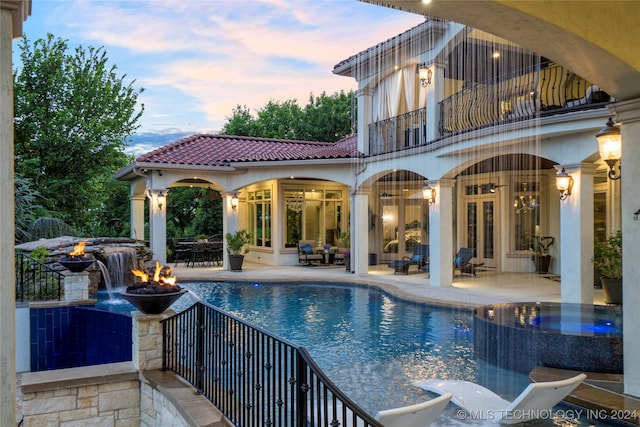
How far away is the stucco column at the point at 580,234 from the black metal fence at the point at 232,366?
22.4 ft

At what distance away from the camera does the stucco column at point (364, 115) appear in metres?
16.1

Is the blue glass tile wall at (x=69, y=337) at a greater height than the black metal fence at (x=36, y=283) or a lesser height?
lesser

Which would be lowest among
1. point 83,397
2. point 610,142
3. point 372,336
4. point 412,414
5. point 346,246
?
point 372,336

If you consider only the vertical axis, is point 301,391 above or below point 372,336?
above

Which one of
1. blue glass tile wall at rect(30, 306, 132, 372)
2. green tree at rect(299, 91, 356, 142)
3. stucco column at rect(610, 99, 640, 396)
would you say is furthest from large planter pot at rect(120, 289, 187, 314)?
green tree at rect(299, 91, 356, 142)

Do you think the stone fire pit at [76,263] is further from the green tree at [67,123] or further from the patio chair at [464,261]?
the patio chair at [464,261]

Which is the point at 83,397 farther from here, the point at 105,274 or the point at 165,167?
the point at 165,167

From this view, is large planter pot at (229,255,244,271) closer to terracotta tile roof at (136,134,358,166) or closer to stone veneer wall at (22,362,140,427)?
terracotta tile roof at (136,134,358,166)

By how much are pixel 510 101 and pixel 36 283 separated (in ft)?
35.9

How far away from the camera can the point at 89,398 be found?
17.7ft

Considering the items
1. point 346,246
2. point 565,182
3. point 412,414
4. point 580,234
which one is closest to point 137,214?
point 346,246

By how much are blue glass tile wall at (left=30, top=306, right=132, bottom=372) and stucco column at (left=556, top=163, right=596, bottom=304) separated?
29.2ft

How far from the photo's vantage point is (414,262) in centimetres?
1627

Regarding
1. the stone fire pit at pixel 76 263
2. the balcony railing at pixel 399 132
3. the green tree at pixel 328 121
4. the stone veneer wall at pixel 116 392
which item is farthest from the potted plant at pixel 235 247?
the green tree at pixel 328 121
